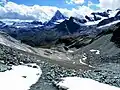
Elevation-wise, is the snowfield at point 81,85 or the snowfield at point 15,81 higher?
the snowfield at point 15,81

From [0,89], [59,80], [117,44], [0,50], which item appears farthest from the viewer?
[117,44]

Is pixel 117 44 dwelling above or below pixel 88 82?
below

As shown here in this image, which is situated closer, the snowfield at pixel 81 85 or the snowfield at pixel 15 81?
the snowfield at pixel 15 81

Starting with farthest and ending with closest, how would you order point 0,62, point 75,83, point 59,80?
point 0,62 → point 59,80 → point 75,83

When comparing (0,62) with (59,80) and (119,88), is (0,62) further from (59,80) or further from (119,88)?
(119,88)

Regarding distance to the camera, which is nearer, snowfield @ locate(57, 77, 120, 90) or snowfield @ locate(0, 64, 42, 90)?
snowfield @ locate(0, 64, 42, 90)

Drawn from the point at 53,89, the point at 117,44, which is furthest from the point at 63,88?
the point at 117,44

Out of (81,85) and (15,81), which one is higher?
(15,81)

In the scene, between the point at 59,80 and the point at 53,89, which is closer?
the point at 53,89

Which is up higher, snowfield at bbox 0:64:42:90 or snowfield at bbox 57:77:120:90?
snowfield at bbox 0:64:42:90

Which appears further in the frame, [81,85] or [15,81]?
[15,81]
